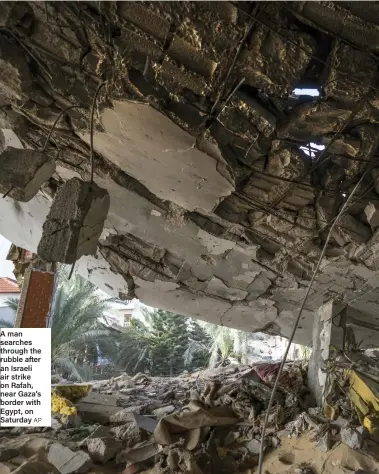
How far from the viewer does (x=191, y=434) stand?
4.32 m

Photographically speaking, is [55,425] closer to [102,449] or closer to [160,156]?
[102,449]

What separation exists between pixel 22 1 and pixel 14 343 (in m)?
3.59

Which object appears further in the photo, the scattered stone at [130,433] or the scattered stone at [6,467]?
the scattered stone at [130,433]

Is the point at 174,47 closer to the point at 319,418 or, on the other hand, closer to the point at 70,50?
the point at 70,50

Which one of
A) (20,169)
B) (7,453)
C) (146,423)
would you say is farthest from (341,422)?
(20,169)

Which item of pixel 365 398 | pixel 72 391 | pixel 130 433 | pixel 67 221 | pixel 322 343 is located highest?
pixel 67 221

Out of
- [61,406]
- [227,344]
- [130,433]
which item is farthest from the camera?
[227,344]

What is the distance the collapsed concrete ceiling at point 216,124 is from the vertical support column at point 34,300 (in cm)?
206

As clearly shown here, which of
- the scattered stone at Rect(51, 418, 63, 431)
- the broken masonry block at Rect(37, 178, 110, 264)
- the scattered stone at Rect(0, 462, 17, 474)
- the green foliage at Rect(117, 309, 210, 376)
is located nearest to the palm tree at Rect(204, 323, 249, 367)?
the green foliage at Rect(117, 309, 210, 376)

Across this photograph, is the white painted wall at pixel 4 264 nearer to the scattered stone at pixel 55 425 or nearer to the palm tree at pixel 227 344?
the palm tree at pixel 227 344

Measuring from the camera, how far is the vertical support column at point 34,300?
646 centimetres

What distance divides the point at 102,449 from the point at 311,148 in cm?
354

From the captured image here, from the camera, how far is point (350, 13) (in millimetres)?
2170

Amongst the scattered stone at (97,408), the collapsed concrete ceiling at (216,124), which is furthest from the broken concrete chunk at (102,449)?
the collapsed concrete ceiling at (216,124)
